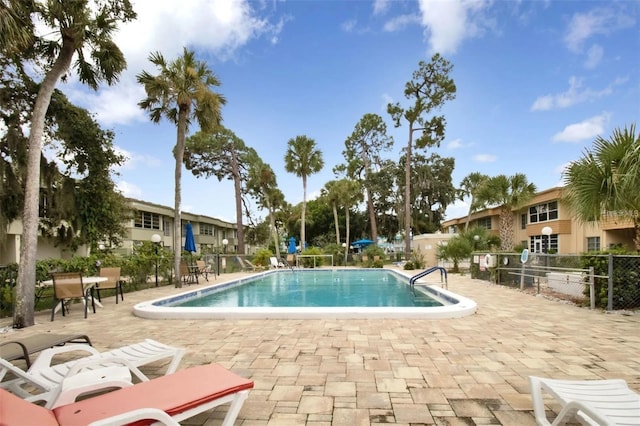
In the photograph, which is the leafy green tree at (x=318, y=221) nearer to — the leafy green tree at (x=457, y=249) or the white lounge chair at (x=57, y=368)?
the leafy green tree at (x=457, y=249)

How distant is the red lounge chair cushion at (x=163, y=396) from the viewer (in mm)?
2156

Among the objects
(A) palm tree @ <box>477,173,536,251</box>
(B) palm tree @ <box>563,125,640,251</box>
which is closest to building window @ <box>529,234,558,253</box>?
(A) palm tree @ <box>477,173,536,251</box>

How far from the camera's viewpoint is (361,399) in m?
3.07

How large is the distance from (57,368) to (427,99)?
1029 inches

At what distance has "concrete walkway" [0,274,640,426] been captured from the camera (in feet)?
9.39

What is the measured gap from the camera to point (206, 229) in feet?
121

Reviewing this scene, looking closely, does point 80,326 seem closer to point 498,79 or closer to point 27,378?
point 27,378

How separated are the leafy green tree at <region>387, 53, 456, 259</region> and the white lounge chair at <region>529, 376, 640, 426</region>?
74.5ft

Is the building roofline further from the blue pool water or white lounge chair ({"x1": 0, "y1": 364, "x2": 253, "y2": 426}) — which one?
white lounge chair ({"x1": 0, "y1": 364, "x2": 253, "y2": 426})

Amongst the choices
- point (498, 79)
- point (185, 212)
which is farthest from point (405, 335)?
point (185, 212)

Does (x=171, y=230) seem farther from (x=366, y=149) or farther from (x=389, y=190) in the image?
(x=389, y=190)

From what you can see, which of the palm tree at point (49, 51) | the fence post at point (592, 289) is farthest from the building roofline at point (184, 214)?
the fence post at point (592, 289)

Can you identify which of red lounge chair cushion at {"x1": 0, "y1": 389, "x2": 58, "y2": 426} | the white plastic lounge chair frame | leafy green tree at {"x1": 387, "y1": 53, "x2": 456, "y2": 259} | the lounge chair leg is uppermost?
leafy green tree at {"x1": 387, "y1": 53, "x2": 456, "y2": 259}

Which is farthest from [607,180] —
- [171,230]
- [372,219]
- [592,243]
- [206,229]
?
[206,229]
